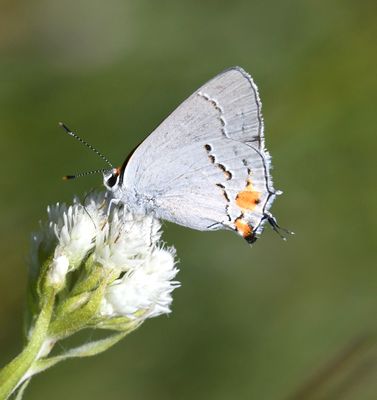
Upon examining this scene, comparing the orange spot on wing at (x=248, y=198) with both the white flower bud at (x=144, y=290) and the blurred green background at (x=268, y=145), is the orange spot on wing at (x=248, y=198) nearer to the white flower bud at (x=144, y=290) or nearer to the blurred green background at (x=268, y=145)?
the white flower bud at (x=144, y=290)

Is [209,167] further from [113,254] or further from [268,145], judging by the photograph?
[268,145]


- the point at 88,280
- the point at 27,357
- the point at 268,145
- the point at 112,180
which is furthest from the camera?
the point at 268,145

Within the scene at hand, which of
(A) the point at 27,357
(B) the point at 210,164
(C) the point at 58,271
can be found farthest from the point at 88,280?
(B) the point at 210,164

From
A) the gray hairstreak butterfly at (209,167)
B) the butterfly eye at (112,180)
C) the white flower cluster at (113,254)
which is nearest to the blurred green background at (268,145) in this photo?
the gray hairstreak butterfly at (209,167)

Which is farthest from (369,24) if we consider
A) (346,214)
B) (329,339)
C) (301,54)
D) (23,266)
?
(23,266)

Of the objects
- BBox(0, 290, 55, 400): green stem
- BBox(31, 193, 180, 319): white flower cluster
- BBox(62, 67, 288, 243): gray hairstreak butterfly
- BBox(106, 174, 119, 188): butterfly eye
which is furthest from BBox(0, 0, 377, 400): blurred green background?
BBox(0, 290, 55, 400): green stem
